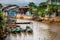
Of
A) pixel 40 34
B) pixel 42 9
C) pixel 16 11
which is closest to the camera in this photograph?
pixel 40 34

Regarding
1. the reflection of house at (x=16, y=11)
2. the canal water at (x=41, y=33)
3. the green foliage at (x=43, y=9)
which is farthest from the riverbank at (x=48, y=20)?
the reflection of house at (x=16, y=11)

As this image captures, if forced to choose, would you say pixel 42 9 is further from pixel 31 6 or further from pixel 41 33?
pixel 41 33

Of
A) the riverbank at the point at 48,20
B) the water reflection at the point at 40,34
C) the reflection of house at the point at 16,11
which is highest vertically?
the reflection of house at the point at 16,11

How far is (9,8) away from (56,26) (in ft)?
4.49

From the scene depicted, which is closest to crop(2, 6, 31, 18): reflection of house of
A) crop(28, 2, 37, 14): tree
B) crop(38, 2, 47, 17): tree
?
crop(28, 2, 37, 14): tree

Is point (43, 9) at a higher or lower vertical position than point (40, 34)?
higher

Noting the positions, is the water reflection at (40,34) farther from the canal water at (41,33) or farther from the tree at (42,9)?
the tree at (42,9)

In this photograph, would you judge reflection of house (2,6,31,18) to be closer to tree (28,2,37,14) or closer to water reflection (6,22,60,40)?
tree (28,2,37,14)

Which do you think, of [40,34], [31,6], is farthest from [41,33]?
[31,6]

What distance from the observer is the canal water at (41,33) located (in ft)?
17.1

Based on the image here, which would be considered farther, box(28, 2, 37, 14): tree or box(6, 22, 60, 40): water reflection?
box(28, 2, 37, 14): tree

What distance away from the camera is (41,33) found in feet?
17.8

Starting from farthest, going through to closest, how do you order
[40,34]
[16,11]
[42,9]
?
[16,11], [42,9], [40,34]

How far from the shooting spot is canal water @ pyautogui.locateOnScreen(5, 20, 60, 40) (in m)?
5.21
